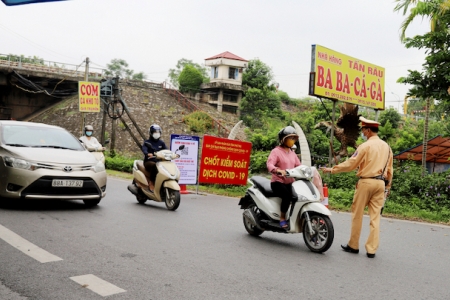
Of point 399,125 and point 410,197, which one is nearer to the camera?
point 410,197

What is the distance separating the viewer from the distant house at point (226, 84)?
54219 millimetres

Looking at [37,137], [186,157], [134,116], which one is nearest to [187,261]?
[37,137]

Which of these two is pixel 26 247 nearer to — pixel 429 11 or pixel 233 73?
pixel 429 11

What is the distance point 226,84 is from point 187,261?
49245 millimetres

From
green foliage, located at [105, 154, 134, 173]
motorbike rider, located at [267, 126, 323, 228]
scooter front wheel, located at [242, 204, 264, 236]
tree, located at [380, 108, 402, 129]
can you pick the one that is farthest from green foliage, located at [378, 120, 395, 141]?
motorbike rider, located at [267, 126, 323, 228]

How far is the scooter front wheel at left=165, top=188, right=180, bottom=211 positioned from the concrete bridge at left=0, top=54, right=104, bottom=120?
1424 inches

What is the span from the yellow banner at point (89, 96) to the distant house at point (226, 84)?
27832 mm

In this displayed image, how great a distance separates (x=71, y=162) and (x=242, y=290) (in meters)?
4.81

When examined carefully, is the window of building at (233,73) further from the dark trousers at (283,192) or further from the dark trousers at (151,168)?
the dark trousers at (283,192)

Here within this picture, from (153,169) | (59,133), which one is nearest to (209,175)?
(153,169)

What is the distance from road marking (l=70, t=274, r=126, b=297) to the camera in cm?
396

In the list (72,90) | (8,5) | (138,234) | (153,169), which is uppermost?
(72,90)

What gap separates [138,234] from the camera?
6.56 m

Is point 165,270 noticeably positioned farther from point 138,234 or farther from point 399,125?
point 399,125
